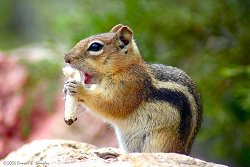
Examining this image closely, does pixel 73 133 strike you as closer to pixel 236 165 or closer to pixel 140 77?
pixel 236 165

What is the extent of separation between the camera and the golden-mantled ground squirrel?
4.88 metres

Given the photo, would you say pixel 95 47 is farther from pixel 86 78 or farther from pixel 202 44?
pixel 202 44

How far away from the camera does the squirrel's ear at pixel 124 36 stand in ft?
16.8

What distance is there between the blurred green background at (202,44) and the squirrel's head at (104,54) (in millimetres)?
2367

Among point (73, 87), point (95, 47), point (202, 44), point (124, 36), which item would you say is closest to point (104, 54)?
point (95, 47)

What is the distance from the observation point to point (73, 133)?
7891 millimetres

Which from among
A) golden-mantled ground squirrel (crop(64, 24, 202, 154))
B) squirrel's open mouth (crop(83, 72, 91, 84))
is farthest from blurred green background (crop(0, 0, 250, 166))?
squirrel's open mouth (crop(83, 72, 91, 84))

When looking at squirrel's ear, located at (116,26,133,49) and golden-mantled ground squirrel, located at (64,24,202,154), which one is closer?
golden-mantled ground squirrel, located at (64,24,202,154)

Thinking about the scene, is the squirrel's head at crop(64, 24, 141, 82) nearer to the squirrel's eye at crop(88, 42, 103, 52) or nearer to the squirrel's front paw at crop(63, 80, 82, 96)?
the squirrel's eye at crop(88, 42, 103, 52)

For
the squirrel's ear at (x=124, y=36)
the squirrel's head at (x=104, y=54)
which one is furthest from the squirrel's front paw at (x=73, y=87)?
the squirrel's ear at (x=124, y=36)

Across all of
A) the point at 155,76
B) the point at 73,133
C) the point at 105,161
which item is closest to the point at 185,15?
the point at 73,133

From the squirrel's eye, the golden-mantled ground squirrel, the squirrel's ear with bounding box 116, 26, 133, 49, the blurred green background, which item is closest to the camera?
the golden-mantled ground squirrel

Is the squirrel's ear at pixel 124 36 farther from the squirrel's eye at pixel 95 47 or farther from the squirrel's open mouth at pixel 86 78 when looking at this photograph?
the squirrel's open mouth at pixel 86 78

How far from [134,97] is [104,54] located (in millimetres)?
346
